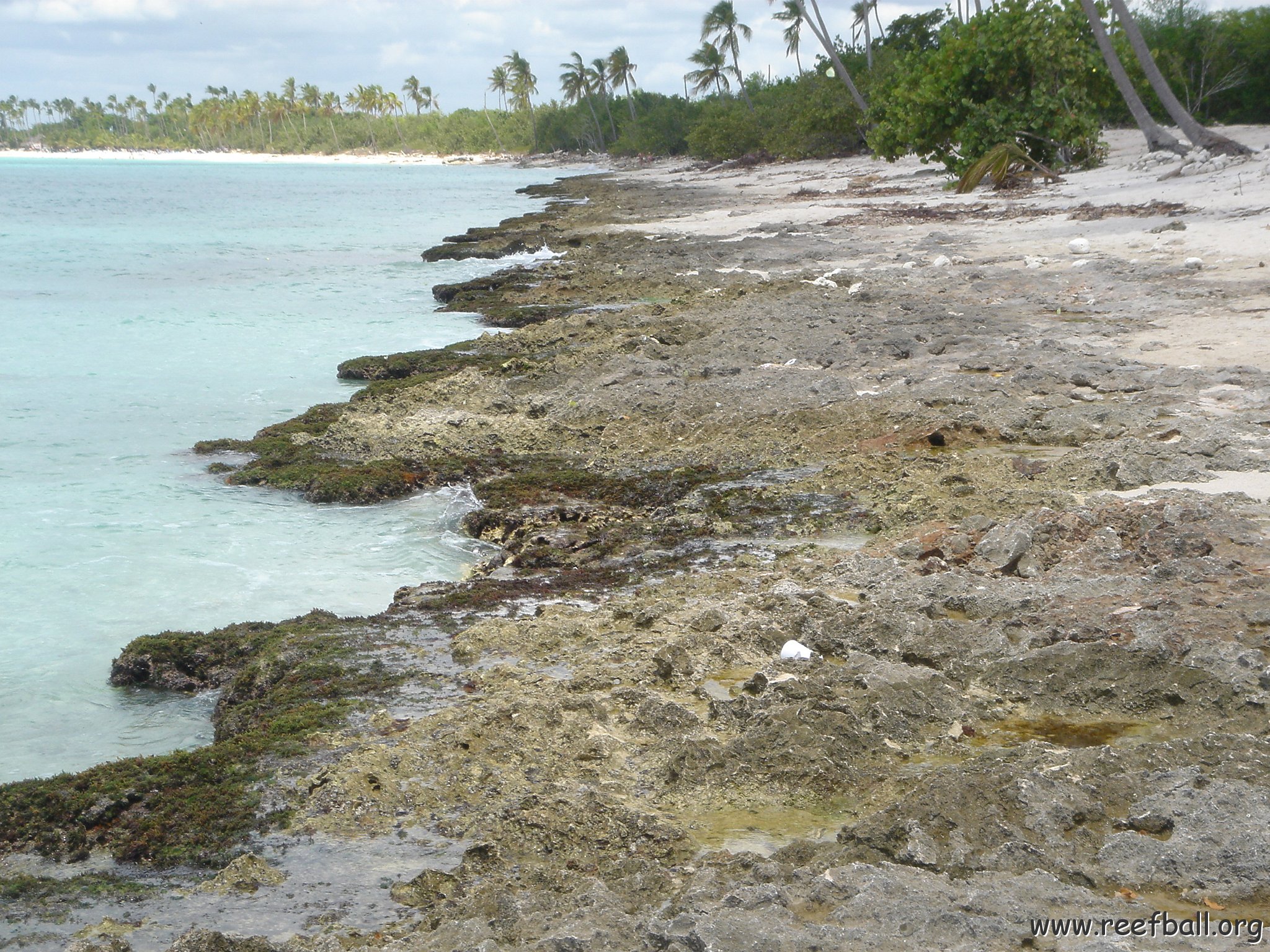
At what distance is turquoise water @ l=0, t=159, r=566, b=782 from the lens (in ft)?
18.5

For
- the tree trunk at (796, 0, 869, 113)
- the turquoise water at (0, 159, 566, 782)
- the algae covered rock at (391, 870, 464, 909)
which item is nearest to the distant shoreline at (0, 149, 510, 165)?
the tree trunk at (796, 0, 869, 113)

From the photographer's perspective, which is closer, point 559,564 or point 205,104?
point 559,564

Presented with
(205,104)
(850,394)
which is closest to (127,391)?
(850,394)

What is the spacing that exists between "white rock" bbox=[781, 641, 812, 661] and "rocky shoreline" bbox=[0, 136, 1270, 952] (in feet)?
0.13

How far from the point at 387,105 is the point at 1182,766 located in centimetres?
15528

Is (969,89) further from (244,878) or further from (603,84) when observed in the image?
(603,84)

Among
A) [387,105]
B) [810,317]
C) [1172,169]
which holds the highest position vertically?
[387,105]

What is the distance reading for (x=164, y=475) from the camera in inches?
356

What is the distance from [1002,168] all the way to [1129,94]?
2785 mm

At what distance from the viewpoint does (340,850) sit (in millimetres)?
3402

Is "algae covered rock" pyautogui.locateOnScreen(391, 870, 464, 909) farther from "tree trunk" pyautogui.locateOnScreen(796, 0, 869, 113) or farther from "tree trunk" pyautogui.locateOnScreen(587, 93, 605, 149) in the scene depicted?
"tree trunk" pyautogui.locateOnScreen(587, 93, 605, 149)

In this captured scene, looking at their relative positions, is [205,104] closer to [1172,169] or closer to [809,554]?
[1172,169]

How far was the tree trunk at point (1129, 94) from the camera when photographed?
67.1ft

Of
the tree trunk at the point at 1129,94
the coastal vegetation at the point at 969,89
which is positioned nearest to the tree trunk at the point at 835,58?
the coastal vegetation at the point at 969,89
